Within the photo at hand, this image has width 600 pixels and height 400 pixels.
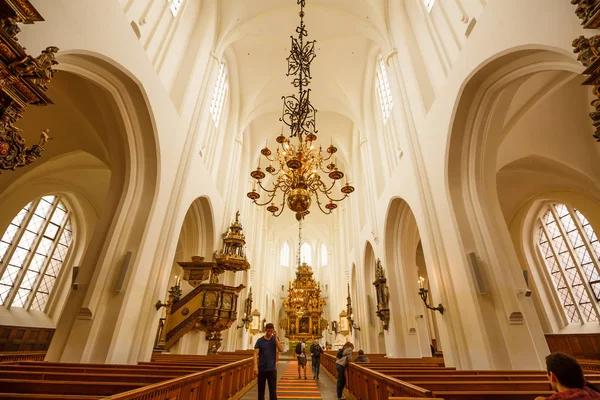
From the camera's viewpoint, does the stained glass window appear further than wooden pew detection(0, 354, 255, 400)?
Yes

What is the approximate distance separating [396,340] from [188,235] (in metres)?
8.51

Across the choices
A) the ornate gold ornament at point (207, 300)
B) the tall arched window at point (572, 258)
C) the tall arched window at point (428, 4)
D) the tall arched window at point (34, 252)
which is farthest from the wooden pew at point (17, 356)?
the tall arched window at point (572, 258)

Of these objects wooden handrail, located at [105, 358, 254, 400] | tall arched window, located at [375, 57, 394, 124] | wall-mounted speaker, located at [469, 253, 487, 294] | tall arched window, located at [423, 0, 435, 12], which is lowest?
wooden handrail, located at [105, 358, 254, 400]

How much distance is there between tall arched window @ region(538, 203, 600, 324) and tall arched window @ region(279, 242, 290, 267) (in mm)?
22908

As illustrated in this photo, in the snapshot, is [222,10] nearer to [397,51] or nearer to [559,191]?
[397,51]

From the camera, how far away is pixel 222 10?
10922 mm

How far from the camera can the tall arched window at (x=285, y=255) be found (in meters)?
31.7

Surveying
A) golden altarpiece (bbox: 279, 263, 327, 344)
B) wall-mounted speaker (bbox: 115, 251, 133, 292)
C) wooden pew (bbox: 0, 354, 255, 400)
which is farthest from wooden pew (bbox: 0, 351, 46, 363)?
golden altarpiece (bbox: 279, 263, 327, 344)

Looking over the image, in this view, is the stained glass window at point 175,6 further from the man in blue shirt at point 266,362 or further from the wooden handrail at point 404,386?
the wooden handrail at point 404,386

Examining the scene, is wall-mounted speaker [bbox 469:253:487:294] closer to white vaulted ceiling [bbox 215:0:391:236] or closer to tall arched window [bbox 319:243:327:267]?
white vaulted ceiling [bbox 215:0:391:236]

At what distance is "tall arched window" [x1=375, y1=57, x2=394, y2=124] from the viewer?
440 inches

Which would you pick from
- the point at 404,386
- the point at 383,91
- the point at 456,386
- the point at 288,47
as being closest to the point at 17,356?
the point at 404,386

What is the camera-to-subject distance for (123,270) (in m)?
6.03

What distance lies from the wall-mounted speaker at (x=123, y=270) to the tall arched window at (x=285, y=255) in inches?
1002
